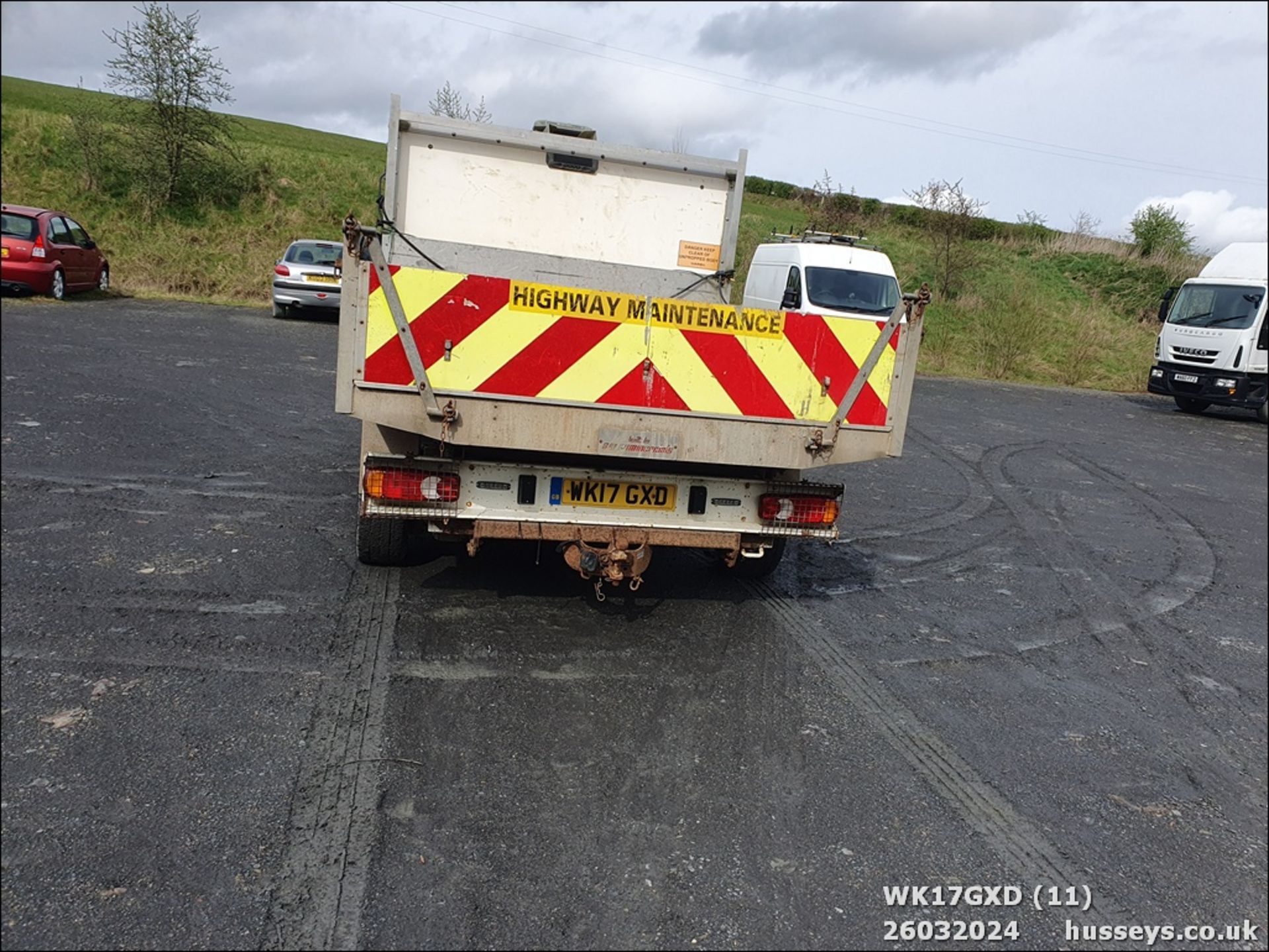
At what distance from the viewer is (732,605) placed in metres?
5.38

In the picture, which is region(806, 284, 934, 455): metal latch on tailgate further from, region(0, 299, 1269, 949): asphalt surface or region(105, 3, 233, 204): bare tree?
region(105, 3, 233, 204): bare tree

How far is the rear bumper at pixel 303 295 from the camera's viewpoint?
60.1ft

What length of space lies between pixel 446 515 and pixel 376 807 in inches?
64.6

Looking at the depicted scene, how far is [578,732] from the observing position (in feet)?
12.2

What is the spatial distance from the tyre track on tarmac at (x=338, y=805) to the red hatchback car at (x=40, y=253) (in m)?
13.7

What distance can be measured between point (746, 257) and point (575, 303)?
69.2ft

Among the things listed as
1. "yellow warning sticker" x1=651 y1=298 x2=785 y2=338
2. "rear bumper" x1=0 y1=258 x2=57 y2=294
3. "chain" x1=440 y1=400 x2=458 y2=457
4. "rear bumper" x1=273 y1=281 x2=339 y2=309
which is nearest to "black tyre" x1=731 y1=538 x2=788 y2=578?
"yellow warning sticker" x1=651 y1=298 x2=785 y2=338

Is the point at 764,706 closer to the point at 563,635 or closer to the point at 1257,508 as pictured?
the point at 563,635

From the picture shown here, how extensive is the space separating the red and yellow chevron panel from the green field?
14.6 meters

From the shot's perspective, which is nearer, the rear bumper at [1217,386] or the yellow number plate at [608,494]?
the yellow number plate at [608,494]

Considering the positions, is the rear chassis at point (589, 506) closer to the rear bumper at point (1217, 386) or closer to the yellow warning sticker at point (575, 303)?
the yellow warning sticker at point (575, 303)

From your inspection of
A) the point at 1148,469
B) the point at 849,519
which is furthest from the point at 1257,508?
the point at 849,519

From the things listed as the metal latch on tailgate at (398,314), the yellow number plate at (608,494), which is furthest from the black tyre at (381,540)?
the metal latch on tailgate at (398,314)

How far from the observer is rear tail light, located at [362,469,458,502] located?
14.3ft
